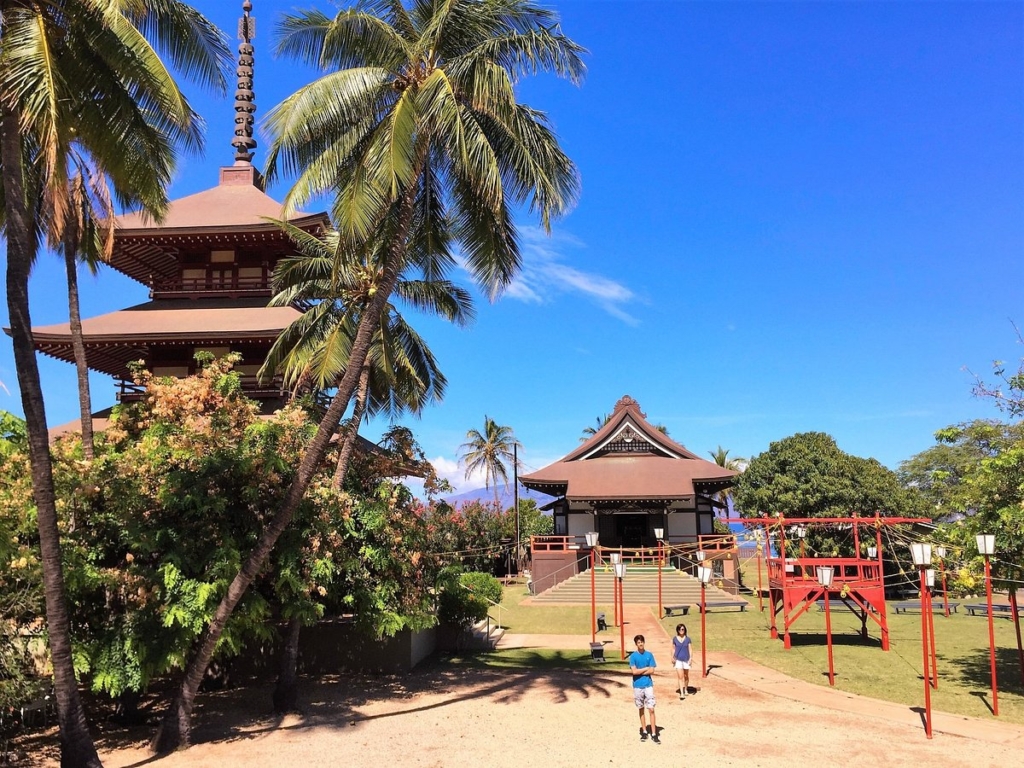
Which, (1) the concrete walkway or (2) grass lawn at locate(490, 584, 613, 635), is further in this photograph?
(2) grass lawn at locate(490, 584, 613, 635)

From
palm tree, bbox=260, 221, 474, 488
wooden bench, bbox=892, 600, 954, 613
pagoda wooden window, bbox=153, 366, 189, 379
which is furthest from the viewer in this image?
wooden bench, bbox=892, 600, 954, 613

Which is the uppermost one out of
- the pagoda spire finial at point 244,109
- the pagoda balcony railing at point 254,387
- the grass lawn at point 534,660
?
the pagoda spire finial at point 244,109

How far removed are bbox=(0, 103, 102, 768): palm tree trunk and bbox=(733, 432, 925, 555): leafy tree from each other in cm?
2544

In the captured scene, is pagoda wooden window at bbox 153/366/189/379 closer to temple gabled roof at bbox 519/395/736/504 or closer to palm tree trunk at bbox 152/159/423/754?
palm tree trunk at bbox 152/159/423/754

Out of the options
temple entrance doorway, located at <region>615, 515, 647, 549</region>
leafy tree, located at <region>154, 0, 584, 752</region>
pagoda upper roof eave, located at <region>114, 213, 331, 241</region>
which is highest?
pagoda upper roof eave, located at <region>114, 213, 331, 241</region>

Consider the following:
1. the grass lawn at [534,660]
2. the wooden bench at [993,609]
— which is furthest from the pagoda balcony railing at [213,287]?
the wooden bench at [993,609]

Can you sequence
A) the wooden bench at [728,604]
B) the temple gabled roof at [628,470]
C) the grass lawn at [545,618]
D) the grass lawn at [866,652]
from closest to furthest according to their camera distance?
the grass lawn at [866,652]
the grass lawn at [545,618]
the wooden bench at [728,604]
the temple gabled roof at [628,470]

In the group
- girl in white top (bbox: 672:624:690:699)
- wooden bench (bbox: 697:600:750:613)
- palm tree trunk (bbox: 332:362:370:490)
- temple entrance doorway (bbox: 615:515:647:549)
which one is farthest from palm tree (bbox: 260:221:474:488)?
temple entrance doorway (bbox: 615:515:647:549)

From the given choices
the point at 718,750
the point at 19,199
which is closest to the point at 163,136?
the point at 19,199

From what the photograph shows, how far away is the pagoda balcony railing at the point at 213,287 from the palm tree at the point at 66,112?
12145mm

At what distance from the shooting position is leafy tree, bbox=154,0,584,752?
10.1 metres

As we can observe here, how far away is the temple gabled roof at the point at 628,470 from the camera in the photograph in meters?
33.1

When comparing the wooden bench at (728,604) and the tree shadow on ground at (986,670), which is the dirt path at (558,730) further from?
the wooden bench at (728,604)

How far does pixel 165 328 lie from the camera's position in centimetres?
1942
